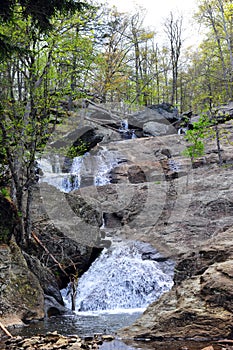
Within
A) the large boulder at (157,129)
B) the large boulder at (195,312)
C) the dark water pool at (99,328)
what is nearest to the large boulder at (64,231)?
the dark water pool at (99,328)

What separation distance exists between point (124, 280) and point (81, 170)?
8.85m

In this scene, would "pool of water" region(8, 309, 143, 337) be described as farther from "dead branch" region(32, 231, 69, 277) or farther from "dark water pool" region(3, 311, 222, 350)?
"dead branch" region(32, 231, 69, 277)

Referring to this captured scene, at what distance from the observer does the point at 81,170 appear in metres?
17.3

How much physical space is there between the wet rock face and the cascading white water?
7.55 m

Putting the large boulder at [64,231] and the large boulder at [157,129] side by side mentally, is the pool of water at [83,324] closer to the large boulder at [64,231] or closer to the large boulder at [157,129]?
the large boulder at [64,231]

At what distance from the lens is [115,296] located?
872 cm

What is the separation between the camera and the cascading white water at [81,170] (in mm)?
15328

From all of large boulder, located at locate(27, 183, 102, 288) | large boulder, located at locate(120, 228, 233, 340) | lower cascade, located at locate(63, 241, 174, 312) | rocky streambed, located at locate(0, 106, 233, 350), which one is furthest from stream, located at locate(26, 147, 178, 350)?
large boulder, located at locate(120, 228, 233, 340)

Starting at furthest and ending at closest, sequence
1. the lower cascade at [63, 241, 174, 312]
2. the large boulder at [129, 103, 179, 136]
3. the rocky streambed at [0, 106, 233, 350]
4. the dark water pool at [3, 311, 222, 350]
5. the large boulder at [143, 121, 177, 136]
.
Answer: the large boulder at [129, 103, 179, 136] → the large boulder at [143, 121, 177, 136] → the lower cascade at [63, 241, 174, 312] → the rocky streambed at [0, 106, 233, 350] → the dark water pool at [3, 311, 222, 350]

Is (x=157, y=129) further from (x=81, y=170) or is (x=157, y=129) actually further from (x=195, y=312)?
(x=195, y=312)

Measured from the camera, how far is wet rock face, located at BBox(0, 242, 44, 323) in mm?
6617

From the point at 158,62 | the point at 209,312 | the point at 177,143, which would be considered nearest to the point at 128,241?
the point at 209,312

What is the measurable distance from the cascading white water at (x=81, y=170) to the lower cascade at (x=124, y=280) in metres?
5.24

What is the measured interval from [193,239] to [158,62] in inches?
1056
